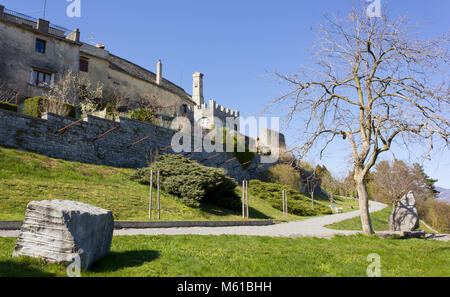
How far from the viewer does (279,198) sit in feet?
74.2

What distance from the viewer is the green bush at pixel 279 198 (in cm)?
2160

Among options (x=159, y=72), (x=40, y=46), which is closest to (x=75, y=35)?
(x=40, y=46)

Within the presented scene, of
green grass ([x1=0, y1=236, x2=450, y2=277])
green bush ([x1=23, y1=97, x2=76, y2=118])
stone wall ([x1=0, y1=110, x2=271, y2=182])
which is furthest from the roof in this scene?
green grass ([x1=0, y1=236, x2=450, y2=277])

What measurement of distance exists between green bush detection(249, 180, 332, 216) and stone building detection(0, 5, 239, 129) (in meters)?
14.8

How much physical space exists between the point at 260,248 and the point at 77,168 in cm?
1070

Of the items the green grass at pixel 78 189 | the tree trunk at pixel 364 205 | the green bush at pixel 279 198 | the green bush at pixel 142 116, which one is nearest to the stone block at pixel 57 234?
the green grass at pixel 78 189

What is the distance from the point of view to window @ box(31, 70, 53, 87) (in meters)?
22.9

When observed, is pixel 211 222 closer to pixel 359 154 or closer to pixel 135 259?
pixel 359 154

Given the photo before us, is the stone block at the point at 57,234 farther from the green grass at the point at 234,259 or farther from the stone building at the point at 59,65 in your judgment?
the stone building at the point at 59,65

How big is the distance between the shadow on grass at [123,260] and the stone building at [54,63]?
70.4 feet

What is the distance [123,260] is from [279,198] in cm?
1871

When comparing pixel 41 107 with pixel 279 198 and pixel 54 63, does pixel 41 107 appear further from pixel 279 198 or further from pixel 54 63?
pixel 279 198
